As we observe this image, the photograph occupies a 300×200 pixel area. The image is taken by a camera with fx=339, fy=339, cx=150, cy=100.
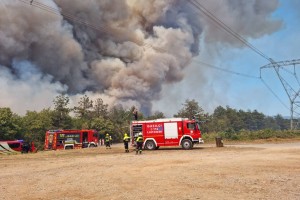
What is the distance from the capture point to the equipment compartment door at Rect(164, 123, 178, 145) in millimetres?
30172

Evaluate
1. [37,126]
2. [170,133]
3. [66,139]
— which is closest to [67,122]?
[37,126]

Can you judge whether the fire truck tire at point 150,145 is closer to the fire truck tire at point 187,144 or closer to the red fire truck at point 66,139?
the fire truck tire at point 187,144

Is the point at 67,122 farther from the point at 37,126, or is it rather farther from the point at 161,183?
the point at 161,183

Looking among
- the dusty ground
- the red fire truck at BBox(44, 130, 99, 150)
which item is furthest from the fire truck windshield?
the red fire truck at BBox(44, 130, 99, 150)

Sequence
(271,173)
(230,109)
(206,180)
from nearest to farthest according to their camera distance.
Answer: (206,180)
(271,173)
(230,109)

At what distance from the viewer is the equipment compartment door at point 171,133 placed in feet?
99.0

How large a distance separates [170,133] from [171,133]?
93mm

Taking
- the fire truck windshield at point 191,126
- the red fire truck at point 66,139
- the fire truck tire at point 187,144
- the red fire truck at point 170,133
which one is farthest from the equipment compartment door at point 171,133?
the red fire truck at point 66,139

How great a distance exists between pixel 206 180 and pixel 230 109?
160m

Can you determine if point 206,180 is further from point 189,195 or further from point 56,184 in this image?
point 56,184

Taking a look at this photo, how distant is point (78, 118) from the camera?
272 ft

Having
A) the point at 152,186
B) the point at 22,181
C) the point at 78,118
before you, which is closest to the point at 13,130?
the point at 78,118

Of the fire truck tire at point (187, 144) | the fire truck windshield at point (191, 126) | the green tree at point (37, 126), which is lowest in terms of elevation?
the fire truck tire at point (187, 144)

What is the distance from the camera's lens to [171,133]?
99.2 feet
